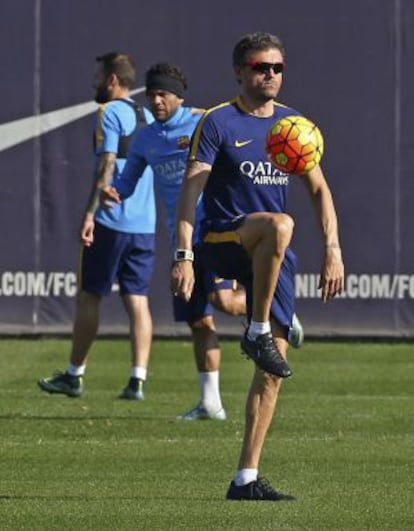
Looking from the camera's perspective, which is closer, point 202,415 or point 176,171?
point 202,415

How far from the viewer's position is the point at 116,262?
13.3 meters

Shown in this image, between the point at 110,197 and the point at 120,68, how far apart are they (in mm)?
1445

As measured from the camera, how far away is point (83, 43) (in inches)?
669

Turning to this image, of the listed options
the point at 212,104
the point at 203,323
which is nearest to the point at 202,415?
the point at 203,323

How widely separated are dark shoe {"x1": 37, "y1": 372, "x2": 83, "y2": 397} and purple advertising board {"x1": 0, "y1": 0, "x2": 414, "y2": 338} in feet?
13.2

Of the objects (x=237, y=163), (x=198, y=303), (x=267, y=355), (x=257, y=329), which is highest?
(x=237, y=163)

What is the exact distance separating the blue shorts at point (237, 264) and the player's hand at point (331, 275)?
25 cm

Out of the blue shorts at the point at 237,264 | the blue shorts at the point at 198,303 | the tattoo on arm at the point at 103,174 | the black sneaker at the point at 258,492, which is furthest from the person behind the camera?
the tattoo on arm at the point at 103,174

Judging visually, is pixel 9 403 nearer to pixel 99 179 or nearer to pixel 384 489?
pixel 99 179

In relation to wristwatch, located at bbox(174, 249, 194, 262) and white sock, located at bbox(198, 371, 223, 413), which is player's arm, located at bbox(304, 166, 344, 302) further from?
white sock, located at bbox(198, 371, 223, 413)

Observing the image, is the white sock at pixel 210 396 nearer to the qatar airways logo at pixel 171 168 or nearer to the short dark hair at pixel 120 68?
the qatar airways logo at pixel 171 168

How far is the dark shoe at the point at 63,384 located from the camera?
42.3ft

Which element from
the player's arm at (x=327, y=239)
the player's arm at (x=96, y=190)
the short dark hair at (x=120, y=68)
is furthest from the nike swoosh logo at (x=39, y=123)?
the player's arm at (x=327, y=239)

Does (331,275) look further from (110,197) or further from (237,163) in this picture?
(110,197)
